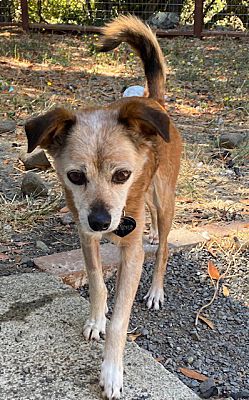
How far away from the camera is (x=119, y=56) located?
10188mm

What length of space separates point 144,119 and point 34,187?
2315 millimetres

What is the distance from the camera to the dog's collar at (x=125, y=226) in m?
2.68

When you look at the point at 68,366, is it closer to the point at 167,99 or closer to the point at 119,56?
the point at 167,99

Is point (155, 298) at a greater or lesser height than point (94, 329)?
lesser

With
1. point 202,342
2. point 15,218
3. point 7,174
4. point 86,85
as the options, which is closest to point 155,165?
point 202,342

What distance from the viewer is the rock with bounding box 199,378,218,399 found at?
2.64m

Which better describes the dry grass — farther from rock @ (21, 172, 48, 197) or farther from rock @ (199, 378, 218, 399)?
rock @ (199, 378, 218, 399)

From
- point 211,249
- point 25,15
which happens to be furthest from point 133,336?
point 25,15

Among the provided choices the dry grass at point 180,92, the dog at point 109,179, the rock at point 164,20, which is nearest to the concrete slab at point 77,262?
the dry grass at point 180,92

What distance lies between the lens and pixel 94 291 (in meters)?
2.92

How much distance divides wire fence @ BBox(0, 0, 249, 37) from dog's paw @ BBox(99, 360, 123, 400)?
35.0ft

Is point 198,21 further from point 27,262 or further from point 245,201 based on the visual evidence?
point 27,262

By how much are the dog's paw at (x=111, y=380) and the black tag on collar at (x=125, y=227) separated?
0.56 m

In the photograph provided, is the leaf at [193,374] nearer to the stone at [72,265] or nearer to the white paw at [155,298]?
the white paw at [155,298]
